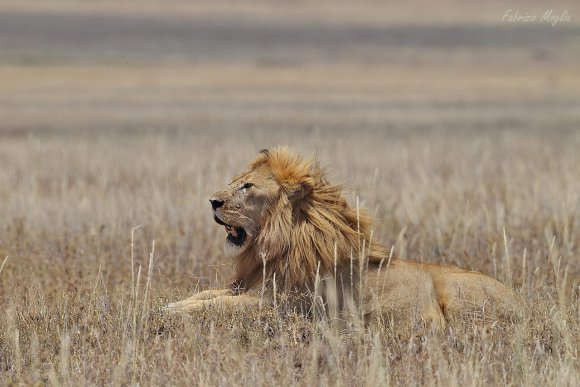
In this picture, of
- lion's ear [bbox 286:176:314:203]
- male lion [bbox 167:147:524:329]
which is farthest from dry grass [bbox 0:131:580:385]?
lion's ear [bbox 286:176:314:203]

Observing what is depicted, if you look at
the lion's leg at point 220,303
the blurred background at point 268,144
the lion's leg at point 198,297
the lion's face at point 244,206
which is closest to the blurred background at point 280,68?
the blurred background at point 268,144

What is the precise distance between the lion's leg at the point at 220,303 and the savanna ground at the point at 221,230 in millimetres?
82

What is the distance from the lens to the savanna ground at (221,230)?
17.2ft

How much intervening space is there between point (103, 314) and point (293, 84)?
37.0 meters

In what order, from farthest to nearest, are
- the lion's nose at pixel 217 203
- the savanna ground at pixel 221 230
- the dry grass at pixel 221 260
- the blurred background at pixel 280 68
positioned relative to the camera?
the blurred background at pixel 280 68 < the lion's nose at pixel 217 203 < the savanna ground at pixel 221 230 < the dry grass at pixel 221 260

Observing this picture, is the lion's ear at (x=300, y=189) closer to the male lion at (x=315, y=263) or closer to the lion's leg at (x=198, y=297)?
the male lion at (x=315, y=263)

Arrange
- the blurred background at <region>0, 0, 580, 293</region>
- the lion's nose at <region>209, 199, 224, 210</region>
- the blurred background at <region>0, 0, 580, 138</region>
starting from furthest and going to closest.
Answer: the blurred background at <region>0, 0, 580, 138</region>, the blurred background at <region>0, 0, 580, 293</region>, the lion's nose at <region>209, 199, 224, 210</region>

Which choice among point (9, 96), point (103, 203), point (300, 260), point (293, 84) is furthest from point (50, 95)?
point (300, 260)

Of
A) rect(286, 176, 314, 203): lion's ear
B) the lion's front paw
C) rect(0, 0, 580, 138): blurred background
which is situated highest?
rect(0, 0, 580, 138): blurred background

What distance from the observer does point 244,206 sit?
6.45m

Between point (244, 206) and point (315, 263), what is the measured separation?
57 centimetres

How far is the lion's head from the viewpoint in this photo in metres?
6.35

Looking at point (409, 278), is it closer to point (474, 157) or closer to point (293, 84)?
point (474, 157)

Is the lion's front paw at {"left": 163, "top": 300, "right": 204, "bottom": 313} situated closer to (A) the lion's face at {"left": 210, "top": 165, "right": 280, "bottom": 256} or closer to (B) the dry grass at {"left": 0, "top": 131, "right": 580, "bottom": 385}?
(B) the dry grass at {"left": 0, "top": 131, "right": 580, "bottom": 385}
